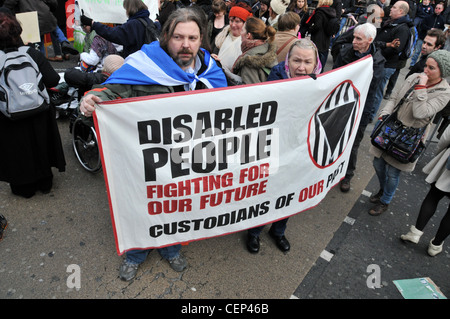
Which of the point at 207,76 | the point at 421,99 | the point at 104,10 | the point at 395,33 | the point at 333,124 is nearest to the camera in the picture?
the point at 207,76

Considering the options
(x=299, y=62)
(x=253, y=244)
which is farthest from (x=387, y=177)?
(x=299, y=62)

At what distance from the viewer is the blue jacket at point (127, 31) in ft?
13.0

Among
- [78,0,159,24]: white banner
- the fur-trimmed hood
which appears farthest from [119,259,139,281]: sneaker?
[78,0,159,24]: white banner

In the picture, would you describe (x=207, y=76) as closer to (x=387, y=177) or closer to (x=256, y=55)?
(x=256, y=55)

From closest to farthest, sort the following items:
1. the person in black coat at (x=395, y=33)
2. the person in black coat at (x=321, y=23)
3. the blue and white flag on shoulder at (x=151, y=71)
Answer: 1. the blue and white flag on shoulder at (x=151, y=71)
2. the person in black coat at (x=395, y=33)
3. the person in black coat at (x=321, y=23)

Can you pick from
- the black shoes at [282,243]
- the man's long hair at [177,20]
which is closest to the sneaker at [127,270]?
the black shoes at [282,243]

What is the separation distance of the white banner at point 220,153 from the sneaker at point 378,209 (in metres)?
1.25

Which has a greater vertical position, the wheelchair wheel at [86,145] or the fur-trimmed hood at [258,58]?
the fur-trimmed hood at [258,58]

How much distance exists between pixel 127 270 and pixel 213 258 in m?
0.74

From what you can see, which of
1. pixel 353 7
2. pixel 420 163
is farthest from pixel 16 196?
pixel 353 7

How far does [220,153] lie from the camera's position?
2170mm

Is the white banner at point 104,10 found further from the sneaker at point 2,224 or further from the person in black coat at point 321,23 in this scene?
the person in black coat at point 321,23
